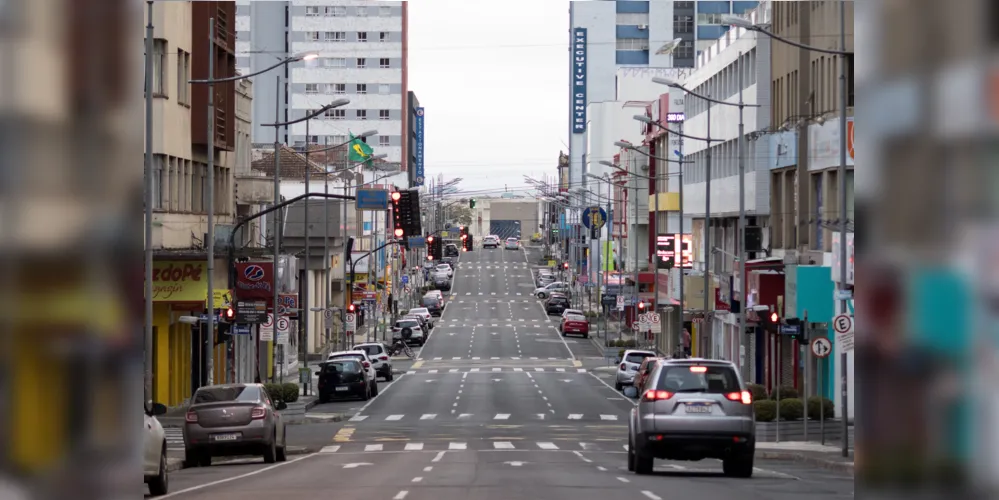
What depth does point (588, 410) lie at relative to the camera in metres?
47.4

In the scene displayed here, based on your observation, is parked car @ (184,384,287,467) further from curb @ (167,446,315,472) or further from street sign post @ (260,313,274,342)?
street sign post @ (260,313,274,342)

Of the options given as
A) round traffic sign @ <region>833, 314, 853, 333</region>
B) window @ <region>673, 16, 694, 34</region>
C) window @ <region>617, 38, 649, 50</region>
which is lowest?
round traffic sign @ <region>833, 314, 853, 333</region>

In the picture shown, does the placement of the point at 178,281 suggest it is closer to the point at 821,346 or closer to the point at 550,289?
the point at 821,346

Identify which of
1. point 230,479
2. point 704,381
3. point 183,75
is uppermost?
point 183,75

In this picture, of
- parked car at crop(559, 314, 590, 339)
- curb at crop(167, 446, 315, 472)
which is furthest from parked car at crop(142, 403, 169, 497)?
parked car at crop(559, 314, 590, 339)

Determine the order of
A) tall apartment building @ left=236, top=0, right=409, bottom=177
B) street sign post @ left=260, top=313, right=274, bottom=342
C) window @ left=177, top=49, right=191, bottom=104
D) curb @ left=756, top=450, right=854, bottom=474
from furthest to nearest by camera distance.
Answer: tall apartment building @ left=236, top=0, right=409, bottom=177, street sign post @ left=260, top=313, right=274, bottom=342, window @ left=177, top=49, right=191, bottom=104, curb @ left=756, top=450, right=854, bottom=474

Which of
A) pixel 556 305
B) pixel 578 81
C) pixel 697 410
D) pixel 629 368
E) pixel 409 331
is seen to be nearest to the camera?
pixel 697 410

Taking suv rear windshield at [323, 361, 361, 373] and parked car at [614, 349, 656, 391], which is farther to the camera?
parked car at [614, 349, 656, 391]

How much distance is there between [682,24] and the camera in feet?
530

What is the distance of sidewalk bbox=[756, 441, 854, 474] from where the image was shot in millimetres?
25811

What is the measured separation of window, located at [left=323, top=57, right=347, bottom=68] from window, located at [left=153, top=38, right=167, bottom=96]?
125591mm

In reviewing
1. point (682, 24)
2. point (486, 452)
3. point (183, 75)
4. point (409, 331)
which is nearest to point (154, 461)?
point (486, 452)

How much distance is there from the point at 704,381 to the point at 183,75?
94.7 feet
